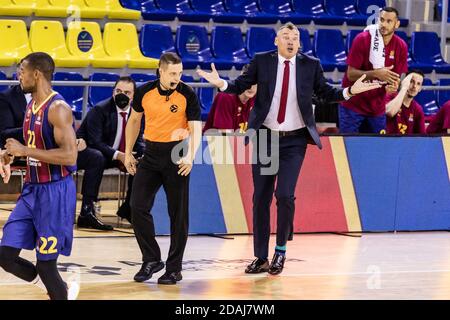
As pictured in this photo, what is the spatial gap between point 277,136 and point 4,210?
4354 mm

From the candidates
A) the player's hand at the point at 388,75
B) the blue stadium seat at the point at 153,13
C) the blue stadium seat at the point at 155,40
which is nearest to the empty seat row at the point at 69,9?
the blue stadium seat at the point at 153,13

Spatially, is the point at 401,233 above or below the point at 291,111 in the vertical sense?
below

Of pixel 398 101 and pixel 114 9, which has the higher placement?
pixel 114 9

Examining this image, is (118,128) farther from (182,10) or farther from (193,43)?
(182,10)

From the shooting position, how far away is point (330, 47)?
17.1m

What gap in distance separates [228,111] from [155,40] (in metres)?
3.76

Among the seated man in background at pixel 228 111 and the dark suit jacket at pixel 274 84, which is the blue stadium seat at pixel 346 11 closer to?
the seated man in background at pixel 228 111

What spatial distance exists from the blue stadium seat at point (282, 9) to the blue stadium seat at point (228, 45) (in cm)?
107

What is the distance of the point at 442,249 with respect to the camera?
11367mm

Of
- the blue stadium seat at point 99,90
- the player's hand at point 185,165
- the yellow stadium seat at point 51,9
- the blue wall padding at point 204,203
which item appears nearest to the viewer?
the player's hand at point 185,165

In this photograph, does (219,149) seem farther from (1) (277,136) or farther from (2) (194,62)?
(2) (194,62)

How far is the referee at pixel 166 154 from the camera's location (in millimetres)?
9023

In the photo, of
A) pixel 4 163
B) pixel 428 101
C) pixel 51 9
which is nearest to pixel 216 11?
pixel 51 9
